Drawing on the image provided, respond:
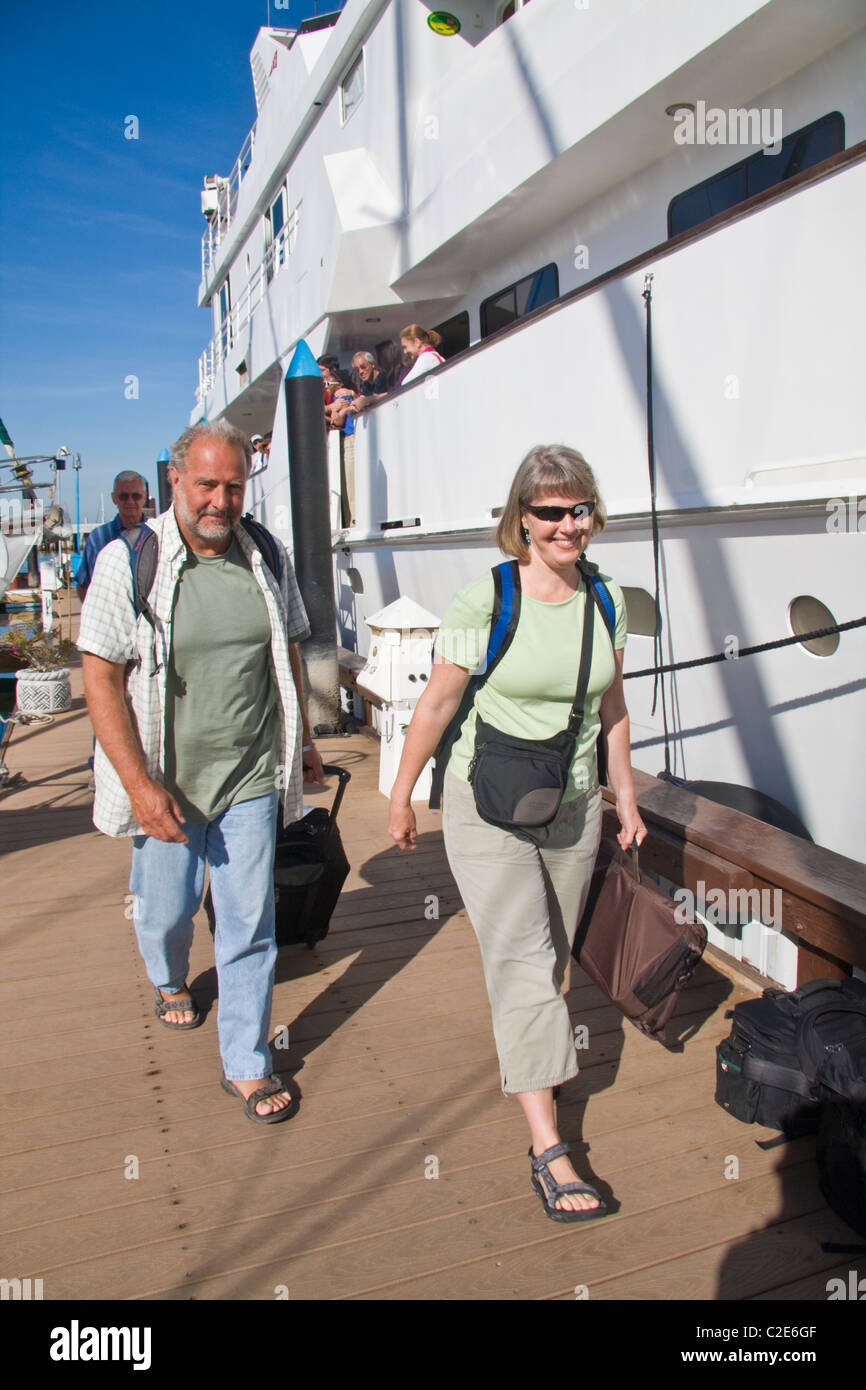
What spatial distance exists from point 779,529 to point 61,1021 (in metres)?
3.18

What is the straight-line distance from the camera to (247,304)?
15164 mm

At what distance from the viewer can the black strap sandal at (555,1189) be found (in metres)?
2.34

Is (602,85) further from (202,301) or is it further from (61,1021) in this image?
(202,301)

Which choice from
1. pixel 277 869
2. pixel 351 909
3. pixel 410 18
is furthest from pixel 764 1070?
pixel 410 18

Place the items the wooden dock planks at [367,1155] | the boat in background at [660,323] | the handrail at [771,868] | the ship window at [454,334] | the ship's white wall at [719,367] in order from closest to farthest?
the wooden dock planks at [367,1155]
the handrail at [771,868]
the ship's white wall at [719,367]
the boat in background at [660,323]
the ship window at [454,334]

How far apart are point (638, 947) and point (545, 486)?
1249mm

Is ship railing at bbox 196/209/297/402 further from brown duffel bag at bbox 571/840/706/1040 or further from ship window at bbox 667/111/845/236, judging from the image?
brown duffel bag at bbox 571/840/706/1040

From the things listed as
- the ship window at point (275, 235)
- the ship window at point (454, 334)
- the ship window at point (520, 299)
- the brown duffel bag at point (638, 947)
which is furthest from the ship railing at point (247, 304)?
the brown duffel bag at point (638, 947)

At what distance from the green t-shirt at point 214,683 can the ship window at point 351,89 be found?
8.89m

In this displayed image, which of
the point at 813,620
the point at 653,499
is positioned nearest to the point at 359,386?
the point at 653,499

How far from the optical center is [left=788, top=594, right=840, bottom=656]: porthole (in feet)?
11.6

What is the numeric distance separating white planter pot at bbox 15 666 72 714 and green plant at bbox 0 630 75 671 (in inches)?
4.8

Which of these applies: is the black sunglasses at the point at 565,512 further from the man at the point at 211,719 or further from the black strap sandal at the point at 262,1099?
the black strap sandal at the point at 262,1099

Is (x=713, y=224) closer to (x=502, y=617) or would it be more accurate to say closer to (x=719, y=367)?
(x=719, y=367)
